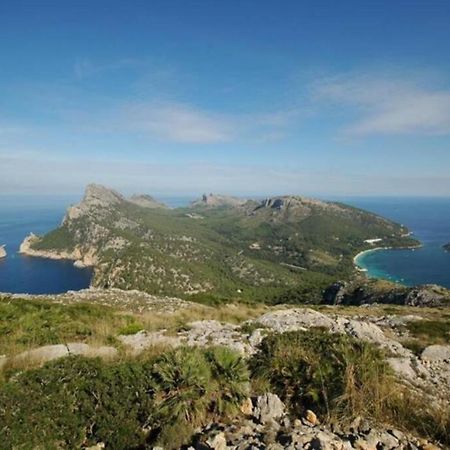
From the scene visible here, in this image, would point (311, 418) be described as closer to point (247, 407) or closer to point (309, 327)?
point (247, 407)

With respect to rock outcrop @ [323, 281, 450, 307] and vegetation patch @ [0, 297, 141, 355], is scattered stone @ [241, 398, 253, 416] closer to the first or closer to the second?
vegetation patch @ [0, 297, 141, 355]

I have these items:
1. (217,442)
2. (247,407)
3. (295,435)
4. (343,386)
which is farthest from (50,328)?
(343,386)

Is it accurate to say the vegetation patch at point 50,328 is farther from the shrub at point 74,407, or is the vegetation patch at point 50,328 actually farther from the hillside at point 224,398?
the shrub at point 74,407

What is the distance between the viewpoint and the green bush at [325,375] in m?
6.67

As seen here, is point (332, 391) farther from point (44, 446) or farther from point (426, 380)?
point (44, 446)

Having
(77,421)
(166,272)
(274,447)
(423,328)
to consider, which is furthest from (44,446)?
(166,272)

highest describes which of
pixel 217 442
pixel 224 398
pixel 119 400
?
pixel 217 442

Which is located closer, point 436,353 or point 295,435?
point 295,435

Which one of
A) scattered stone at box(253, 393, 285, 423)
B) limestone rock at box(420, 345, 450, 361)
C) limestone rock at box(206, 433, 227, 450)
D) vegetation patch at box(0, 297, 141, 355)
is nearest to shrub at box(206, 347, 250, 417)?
scattered stone at box(253, 393, 285, 423)

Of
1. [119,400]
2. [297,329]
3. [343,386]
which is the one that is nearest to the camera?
[119,400]

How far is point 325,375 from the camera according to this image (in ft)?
24.7

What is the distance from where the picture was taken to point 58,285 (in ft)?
602

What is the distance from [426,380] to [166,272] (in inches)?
6905

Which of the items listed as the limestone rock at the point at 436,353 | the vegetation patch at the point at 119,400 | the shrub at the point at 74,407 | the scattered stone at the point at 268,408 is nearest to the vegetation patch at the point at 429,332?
the limestone rock at the point at 436,353
